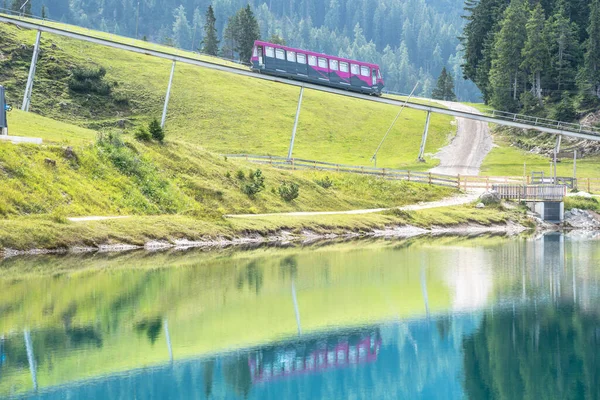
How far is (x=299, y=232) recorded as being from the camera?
51250 mm

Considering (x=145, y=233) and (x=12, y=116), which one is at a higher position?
(x=12, y=116)

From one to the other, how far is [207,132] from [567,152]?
42017 mm

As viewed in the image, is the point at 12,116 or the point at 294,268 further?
the point at 12,116

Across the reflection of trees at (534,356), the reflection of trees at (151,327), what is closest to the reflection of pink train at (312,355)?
the reflection of trees at (534,356)

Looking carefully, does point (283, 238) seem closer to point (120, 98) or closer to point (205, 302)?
point (205, 302)

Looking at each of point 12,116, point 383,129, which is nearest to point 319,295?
point 12,116

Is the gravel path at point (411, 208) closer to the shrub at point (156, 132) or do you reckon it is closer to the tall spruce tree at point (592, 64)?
the shrub at point (156, 132)

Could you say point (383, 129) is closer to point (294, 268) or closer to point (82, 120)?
point (82, 120)

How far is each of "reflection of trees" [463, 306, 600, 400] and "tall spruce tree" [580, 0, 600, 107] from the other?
274 feet

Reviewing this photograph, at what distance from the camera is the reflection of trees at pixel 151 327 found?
22.9 metres

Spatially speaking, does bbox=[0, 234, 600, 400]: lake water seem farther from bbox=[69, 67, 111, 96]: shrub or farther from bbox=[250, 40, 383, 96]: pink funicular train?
bbox=[69, 67, 111, 96]: shrub

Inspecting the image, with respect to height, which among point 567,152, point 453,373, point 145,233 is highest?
point 567,152

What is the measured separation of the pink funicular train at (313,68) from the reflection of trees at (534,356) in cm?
6443

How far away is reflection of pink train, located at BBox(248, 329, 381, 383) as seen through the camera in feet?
65.2
